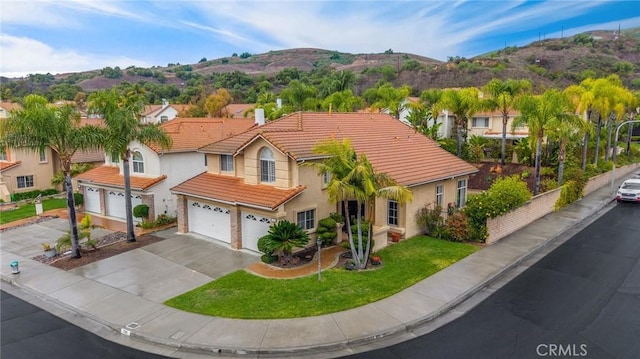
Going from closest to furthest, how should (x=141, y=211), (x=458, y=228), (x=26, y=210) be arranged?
(x=458, y=228) < (x=141, y=211) < (x=26, y=210)

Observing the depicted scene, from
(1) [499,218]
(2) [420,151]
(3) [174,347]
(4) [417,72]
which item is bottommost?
(3) [174,347]

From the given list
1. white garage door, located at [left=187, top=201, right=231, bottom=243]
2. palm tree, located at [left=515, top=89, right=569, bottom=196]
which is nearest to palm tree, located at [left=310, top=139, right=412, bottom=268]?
white garage door, located at [left=187, top=201, right=231, bottom=243]

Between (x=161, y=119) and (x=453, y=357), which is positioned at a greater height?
(x=161, y=119)

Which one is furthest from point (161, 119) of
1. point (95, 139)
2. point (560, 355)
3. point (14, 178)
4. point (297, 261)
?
point (560, 355)

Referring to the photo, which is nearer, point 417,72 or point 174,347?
point 174,347

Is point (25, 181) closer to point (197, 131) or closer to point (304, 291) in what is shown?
point (197, 131)

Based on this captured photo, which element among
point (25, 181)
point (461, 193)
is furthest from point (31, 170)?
point (461, 193)

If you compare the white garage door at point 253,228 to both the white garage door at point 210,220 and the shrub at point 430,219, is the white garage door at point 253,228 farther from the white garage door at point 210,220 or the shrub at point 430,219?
the shrub at point 430,219

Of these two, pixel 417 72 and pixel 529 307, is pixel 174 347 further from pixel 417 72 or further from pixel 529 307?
pixel 417 72

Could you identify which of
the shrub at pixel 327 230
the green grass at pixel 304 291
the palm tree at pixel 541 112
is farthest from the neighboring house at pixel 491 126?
the green grass at pixel 304 291
